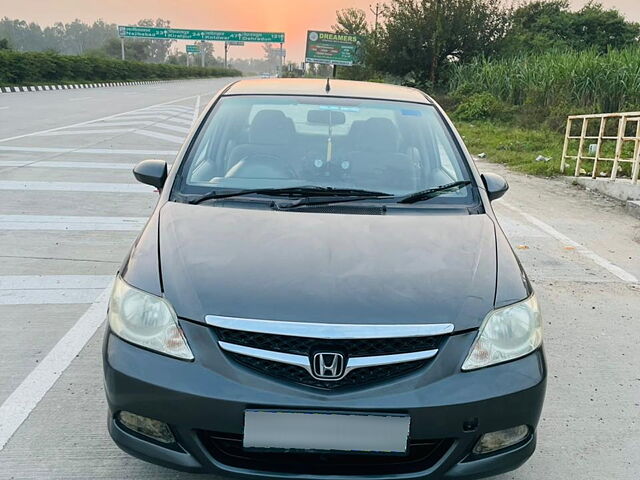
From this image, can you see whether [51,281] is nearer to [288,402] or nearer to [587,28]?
[288,402]

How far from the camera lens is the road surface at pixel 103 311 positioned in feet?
8.38

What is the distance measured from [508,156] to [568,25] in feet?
83.2

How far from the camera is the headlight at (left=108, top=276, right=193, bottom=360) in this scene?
6.61ft

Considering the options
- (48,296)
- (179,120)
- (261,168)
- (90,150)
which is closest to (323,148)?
(261,168)

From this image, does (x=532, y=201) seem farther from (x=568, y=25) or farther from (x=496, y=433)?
(x=568, y=25)

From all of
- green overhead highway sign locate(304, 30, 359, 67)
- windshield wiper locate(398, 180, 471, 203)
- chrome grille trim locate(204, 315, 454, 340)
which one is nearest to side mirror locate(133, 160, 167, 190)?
windshield wiper locate(398, 180, 471, 203)

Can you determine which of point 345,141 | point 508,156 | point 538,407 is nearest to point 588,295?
point 345,141

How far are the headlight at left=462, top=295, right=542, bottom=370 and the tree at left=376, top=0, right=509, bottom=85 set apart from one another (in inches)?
919

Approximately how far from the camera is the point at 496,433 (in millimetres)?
2041

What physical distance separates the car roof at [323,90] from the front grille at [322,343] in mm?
2045

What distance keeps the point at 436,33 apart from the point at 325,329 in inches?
936

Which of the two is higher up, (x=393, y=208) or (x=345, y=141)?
(x=345, y=141)

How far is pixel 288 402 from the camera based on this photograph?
6.18ft

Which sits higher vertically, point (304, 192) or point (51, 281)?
point (304, 192)
